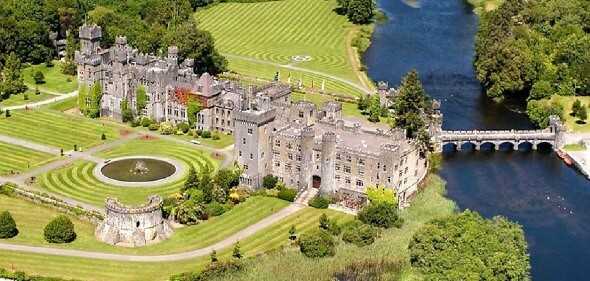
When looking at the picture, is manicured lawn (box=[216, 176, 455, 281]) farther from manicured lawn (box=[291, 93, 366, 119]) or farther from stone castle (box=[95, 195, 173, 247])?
manicured lawn (box=[291, 93, 366, 119])

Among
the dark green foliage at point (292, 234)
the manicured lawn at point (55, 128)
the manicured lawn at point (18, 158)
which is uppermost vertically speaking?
the dark green foliage at point (292, 234)

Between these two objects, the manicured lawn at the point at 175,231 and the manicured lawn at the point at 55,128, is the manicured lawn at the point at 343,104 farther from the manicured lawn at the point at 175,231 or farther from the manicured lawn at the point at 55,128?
the manicured lawn at the point at 175,231

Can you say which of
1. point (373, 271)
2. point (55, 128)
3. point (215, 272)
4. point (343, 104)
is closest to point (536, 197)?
point (373, 271)

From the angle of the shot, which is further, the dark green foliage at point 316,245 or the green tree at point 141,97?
the green tree at point 141,97

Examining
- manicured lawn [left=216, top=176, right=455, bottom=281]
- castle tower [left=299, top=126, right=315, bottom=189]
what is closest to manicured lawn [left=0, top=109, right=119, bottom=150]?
castle tower [left=299, top=126, right=315, bottom=189]

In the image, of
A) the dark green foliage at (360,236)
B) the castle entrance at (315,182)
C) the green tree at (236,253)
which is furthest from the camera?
the castle entrance at (315,182)

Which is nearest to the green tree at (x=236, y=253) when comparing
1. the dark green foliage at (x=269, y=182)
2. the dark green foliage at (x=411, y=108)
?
the dark green foliage at (x=269, y=182)
